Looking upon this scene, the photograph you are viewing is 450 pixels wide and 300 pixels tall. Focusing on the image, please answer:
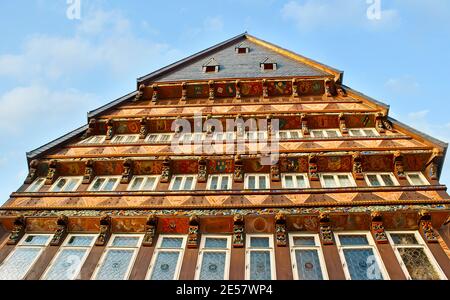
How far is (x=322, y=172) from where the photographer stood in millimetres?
10617

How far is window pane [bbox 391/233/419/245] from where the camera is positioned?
27.6 ft

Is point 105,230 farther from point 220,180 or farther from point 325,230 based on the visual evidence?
point 325,230

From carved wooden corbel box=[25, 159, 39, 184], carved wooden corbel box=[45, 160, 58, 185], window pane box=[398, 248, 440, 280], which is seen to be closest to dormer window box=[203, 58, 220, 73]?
carved wooden corbel box=[45, 160, 58, 185]

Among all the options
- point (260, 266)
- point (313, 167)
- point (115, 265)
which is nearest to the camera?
point (260, 266)

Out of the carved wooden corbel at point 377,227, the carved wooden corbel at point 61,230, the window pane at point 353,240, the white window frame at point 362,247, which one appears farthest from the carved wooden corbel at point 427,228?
the carved wooden corbel at point 61,230

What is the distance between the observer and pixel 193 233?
8797mm

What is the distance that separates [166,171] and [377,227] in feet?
18.9

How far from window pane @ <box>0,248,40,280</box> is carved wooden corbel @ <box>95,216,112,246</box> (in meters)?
1.48

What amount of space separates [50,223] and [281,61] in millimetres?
12484

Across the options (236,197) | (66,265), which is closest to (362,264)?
(236,197)

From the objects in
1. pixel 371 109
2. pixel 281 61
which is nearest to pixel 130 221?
pixel 371 109

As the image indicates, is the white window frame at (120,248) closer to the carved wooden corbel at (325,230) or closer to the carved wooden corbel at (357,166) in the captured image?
the carved wooden corbel at (325,230)

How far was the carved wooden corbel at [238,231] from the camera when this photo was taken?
847 centimetres
